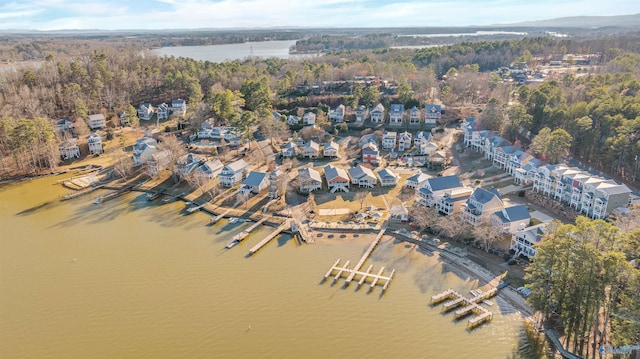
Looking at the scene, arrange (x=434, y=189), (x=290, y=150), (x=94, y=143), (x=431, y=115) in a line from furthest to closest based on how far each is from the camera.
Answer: (x=431, y=115) < (x=94, y=143) < (x=290, y=150) < (x=434, y=189)

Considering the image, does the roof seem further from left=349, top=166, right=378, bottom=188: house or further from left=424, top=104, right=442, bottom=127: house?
left=424, top=104, right=442, bottom=127: house

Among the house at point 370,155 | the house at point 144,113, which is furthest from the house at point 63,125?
the house at point 370,155

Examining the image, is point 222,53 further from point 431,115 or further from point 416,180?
point 416,180

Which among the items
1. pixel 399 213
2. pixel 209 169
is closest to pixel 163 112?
pixel 209 169

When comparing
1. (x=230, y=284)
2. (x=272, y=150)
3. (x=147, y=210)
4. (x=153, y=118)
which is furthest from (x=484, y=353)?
(x=153, y=118)

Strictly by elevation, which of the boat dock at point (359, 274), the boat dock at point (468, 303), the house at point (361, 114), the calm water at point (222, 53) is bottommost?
the boat dock at point (468, 303)

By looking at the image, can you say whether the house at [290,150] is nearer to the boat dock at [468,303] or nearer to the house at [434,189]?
the house at [434,189]
